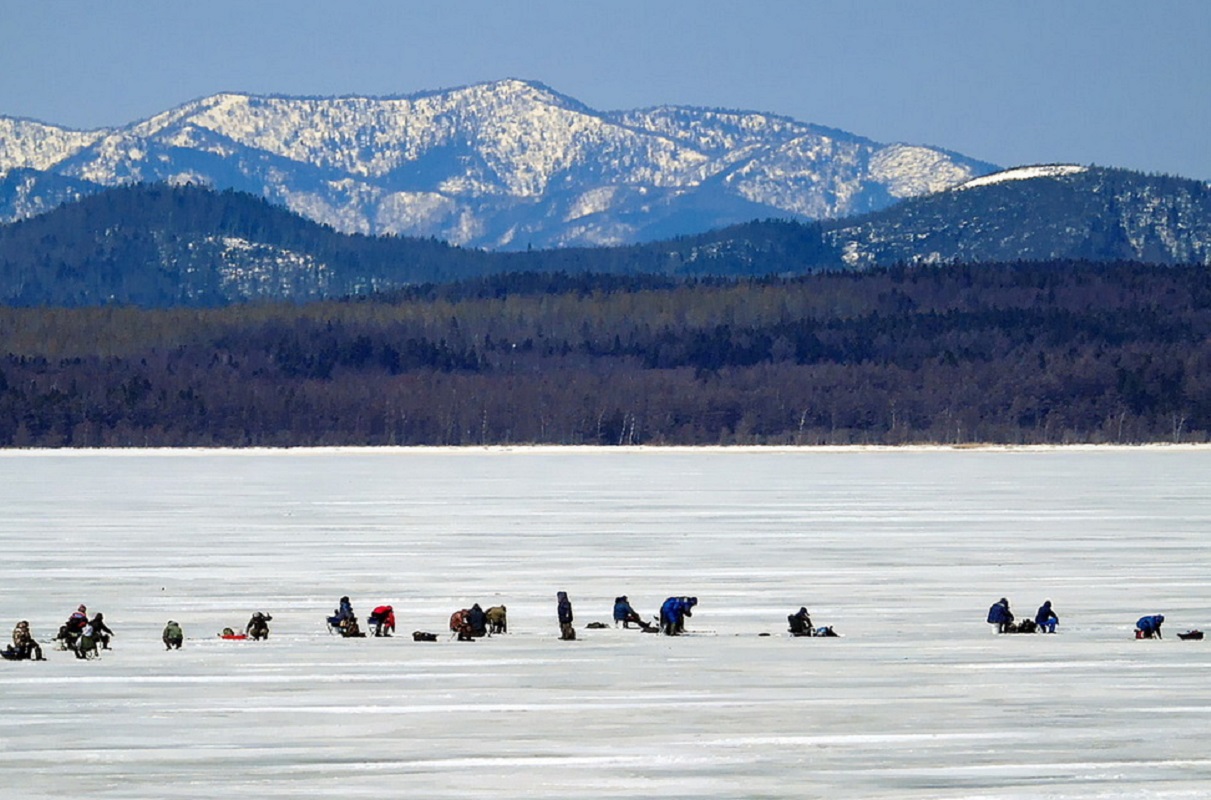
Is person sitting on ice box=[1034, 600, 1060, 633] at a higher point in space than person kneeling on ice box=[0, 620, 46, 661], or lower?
higher

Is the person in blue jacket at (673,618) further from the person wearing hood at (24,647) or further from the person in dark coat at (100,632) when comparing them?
the person wearing hood at (24,647)

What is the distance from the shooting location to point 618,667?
3372 centimetres

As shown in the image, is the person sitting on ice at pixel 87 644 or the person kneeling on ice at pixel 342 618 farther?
the person kneeling on ice at pixel 342 618

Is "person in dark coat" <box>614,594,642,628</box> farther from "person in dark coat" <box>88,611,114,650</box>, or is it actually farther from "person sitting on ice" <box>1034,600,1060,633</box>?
"person in dark coat" <box>88,611,114,650</box>

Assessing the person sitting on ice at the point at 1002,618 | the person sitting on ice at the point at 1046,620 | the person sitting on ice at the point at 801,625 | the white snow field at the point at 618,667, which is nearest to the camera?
the white snow field at the point at 618,667

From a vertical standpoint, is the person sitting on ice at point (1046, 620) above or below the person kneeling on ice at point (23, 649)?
above

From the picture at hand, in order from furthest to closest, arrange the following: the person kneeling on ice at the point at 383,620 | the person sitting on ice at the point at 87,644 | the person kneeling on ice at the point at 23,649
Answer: the person kneeling on ice at the point at 383,620 → the person sitting on ice at the point at 87,644 → the person kneeling on ice at the point at 23,649

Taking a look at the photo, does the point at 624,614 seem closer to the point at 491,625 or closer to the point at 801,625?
the point at 491,625

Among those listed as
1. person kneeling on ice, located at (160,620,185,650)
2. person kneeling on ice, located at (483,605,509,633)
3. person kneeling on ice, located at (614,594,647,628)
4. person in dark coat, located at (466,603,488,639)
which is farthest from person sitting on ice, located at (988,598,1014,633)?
person kneeling on ice, located at (160,620,185,650)

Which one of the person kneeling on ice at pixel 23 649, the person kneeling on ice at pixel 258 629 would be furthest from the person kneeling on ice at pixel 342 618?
the person kneeling on ice at pixel 23 649

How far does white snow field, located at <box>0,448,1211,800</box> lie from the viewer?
25156mm

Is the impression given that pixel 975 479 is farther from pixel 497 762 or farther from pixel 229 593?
pixel 497 762

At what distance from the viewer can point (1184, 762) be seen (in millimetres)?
25531

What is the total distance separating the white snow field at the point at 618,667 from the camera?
82.5 feet
